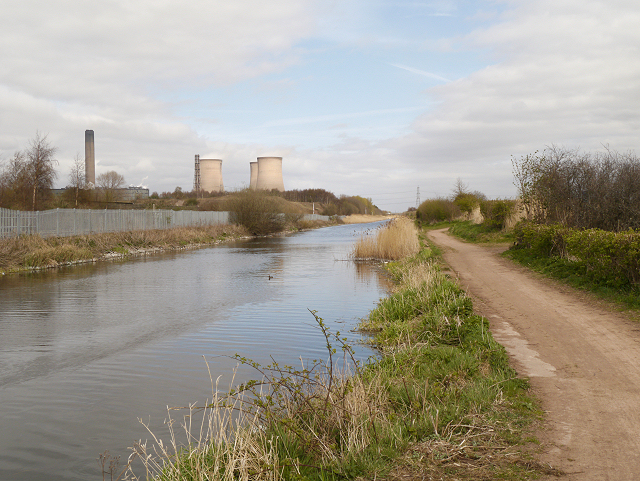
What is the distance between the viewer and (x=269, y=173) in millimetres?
74375

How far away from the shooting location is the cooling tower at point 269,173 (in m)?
74.0

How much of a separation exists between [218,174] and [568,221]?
63.9 metres

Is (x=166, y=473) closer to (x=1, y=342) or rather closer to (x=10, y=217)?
(x=1, y=342)

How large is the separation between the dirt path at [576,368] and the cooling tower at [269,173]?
62826mm

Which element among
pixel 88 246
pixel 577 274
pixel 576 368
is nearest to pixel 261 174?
pixel 88 246

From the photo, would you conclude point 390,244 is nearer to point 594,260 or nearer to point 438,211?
point 594,260

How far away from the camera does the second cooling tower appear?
243ft

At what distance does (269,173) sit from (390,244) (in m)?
54.0

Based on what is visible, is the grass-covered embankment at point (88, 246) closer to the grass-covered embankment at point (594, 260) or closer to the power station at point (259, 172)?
the grass-covered embankment at point (594, 260)

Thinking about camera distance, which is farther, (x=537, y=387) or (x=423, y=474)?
(x=537, y=387)

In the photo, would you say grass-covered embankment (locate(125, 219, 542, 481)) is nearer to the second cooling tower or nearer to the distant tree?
the distant tree

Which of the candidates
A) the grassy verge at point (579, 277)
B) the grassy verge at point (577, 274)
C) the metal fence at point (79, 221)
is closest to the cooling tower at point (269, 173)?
the metal fence at point (79, 221)

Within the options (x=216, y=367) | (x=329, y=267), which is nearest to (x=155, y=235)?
(x=329, y=267)

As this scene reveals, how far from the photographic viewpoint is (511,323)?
29.1 ft
